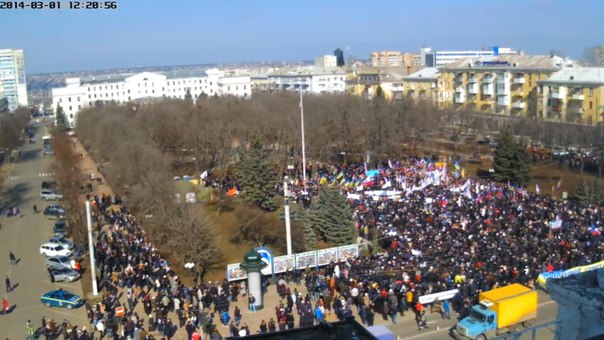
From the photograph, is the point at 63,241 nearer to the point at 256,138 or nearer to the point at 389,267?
the point at 256,138

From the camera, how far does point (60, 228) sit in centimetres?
2727

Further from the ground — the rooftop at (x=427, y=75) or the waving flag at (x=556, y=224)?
the rooftop at (x=427, y=75)

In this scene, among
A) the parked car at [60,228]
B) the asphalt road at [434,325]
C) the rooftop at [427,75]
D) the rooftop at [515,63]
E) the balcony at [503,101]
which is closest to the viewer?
the asphalt road at [434,325]

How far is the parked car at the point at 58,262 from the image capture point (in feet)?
68.4

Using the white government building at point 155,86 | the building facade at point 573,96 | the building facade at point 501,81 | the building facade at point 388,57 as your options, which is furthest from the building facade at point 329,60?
the building facade at point 573,96

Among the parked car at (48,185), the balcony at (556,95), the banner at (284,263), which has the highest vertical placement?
the balcony at (556,95)

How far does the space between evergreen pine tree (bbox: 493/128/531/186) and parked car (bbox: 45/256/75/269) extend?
21.2 meters

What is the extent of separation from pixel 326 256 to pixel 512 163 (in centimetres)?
1610

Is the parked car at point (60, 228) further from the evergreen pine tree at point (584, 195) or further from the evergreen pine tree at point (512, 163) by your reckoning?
the evergreen pine tree at point (584, 195)

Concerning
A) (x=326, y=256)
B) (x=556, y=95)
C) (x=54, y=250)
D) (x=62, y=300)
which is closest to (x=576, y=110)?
(x=556, y=95)

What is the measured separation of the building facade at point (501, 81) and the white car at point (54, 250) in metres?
39.3

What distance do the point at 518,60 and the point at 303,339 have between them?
2286 inches

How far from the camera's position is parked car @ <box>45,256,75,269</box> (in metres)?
20.8

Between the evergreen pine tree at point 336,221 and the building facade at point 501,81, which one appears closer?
the evergreen pine tree at point 336,221
